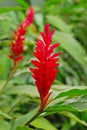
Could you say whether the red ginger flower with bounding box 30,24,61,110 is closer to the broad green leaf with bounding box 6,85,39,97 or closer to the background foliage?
the background foliage

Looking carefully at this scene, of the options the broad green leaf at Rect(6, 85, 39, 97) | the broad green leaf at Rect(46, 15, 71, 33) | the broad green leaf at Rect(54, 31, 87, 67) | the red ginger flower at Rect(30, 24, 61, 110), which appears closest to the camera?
the red ginger flower at Rect(30, 24, 61, 110)

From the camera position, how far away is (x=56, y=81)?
1.62 meters

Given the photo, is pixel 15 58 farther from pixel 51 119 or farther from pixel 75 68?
pixel 75 68

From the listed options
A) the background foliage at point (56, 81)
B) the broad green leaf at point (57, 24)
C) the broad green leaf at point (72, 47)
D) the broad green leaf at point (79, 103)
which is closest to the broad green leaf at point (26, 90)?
the background foliage at point (56, 81)

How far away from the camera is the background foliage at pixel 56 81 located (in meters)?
0.99

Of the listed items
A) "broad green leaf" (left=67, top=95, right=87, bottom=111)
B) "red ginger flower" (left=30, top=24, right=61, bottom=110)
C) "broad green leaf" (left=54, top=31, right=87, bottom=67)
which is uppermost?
"red ginger flower" (left=30, top=24, right=61, bottom=110)

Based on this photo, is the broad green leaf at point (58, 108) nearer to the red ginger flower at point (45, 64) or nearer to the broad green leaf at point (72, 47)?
the red ginger flower at point (45, 64)

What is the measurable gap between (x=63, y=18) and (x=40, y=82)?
1990 millimetres

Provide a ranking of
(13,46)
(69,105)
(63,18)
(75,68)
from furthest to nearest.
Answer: (63,18) → (75,68) → (13,46) → (69,105)

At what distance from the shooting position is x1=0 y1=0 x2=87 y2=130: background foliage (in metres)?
0.99

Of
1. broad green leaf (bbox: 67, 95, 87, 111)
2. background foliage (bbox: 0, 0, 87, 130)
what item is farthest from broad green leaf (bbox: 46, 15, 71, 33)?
broad green leaf (bbox: 67, 95, 87, 111)

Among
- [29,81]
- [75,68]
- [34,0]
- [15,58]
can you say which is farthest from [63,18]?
[15,58]

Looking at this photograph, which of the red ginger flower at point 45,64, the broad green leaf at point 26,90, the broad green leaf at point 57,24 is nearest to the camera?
the red ginger flower at point 45,64

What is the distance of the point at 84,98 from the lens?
→ 3.23 ft
